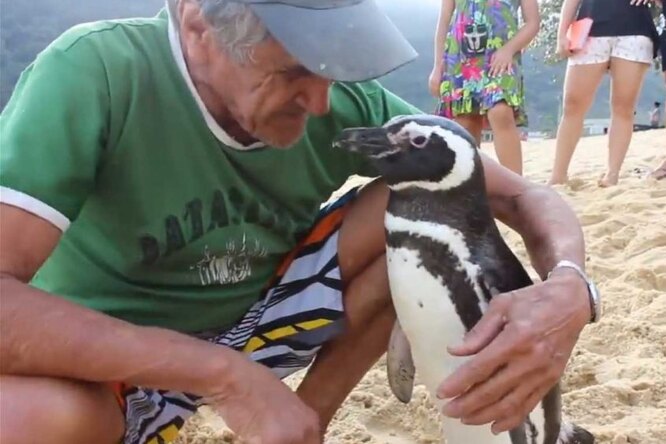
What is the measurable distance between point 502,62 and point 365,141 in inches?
83.1

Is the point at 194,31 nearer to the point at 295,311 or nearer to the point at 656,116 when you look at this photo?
the point at 295,311

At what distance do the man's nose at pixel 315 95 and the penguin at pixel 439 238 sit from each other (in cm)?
9

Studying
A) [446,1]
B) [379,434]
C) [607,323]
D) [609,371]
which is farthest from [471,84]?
[379,434]

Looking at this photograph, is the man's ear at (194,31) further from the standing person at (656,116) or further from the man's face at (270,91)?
the standing person at (656,116)

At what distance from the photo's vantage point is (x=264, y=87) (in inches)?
41.2

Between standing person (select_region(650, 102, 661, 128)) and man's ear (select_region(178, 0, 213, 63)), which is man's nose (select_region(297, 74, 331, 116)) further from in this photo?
standing person (select_region(650, 102, 661, 128))

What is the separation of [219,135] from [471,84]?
2.21 meters

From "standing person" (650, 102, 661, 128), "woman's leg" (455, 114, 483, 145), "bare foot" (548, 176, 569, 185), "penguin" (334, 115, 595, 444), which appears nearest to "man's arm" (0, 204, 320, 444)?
"penguin" (334, 115, 595, 444)

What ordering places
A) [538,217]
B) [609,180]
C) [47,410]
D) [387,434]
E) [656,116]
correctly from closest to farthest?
[47,410] < [538,217] < [387,434] < [609,180] < [656,116]

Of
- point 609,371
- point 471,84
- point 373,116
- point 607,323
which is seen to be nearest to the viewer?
point 373,116

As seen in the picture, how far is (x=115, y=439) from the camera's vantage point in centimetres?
107

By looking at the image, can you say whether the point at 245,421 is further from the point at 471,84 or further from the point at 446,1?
the point at 446,1

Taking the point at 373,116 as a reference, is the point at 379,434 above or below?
below

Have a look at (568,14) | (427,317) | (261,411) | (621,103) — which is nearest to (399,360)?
(427,317)
